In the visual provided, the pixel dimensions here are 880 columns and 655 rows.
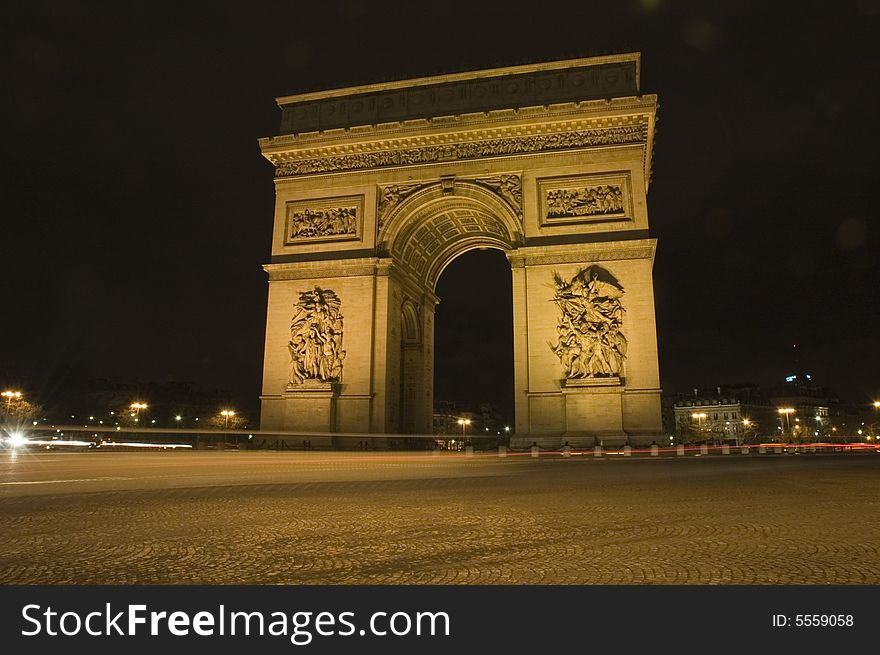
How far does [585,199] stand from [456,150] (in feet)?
17.4

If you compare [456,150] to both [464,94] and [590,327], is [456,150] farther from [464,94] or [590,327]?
[590,327]

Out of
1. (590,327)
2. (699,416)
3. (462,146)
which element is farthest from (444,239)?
(699,416)

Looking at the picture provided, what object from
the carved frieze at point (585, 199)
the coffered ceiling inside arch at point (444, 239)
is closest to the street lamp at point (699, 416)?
the coffered ceiling inside arch at point (444, 239)

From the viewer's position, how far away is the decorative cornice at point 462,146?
75.4 feet

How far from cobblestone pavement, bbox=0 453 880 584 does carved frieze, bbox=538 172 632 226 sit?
15245 mm

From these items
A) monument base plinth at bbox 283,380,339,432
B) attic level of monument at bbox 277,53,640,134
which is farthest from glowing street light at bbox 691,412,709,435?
monument base plinth at bbox 283,380,339,432

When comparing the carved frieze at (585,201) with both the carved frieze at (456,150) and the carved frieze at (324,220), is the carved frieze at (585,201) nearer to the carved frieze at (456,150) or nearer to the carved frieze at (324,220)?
the carved frieze at (456,150)

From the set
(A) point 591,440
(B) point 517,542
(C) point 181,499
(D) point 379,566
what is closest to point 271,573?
(D) point 379,566

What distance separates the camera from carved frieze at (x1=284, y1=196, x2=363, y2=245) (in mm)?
24766

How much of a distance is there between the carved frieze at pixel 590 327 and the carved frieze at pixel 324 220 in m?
8.43

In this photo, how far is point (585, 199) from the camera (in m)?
22.7

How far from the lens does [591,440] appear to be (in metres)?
20.3

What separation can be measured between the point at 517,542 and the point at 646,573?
1069 mm

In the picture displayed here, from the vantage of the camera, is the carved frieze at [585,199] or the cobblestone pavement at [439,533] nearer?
the cobblestone pavement at [439,533]
